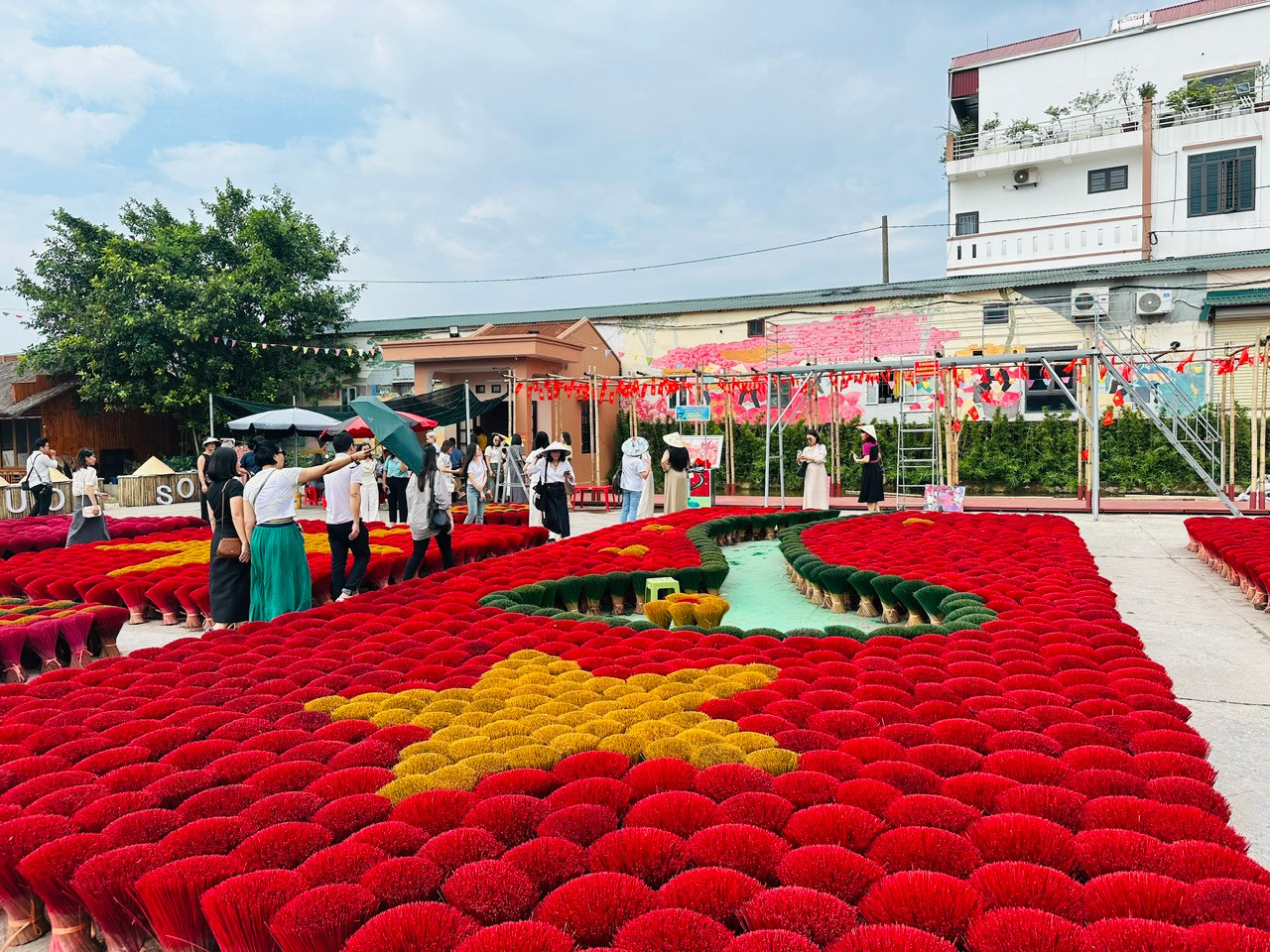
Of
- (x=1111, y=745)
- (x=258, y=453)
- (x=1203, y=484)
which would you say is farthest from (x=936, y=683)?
(x=1203, y=484)

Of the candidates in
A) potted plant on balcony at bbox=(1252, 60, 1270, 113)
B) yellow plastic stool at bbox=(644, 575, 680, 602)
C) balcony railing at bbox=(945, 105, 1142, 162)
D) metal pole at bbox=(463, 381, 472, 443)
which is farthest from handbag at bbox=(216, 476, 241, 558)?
potted plant on balcony at bbox=(1252, 60, 1270, 113)

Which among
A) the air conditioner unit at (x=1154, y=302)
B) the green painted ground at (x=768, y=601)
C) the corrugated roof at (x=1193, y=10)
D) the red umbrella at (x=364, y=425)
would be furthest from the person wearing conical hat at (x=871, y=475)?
the corrugated roof at (x=1193, y=10)

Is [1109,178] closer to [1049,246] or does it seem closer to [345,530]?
[1049,246]

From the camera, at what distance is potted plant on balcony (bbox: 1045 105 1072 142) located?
25.9 metres

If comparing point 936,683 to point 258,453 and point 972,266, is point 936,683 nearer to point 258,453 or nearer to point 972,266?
point 258,453

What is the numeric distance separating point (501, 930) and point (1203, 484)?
1995cm

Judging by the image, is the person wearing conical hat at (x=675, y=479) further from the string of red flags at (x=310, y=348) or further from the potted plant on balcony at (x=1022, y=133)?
the potted plant on balcony at (x=1022, y=133)

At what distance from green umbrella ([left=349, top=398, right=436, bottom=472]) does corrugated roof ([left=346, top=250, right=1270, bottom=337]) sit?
1577 centimetres

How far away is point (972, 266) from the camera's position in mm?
26938

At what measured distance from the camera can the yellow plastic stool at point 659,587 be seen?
7.17 m

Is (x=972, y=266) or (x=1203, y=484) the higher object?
(x=972, y=266)

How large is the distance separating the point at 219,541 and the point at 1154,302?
62.4ft

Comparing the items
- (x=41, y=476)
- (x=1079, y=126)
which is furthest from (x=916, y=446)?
(x=41, y=476)

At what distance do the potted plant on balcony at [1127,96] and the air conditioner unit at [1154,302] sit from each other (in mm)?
8830
